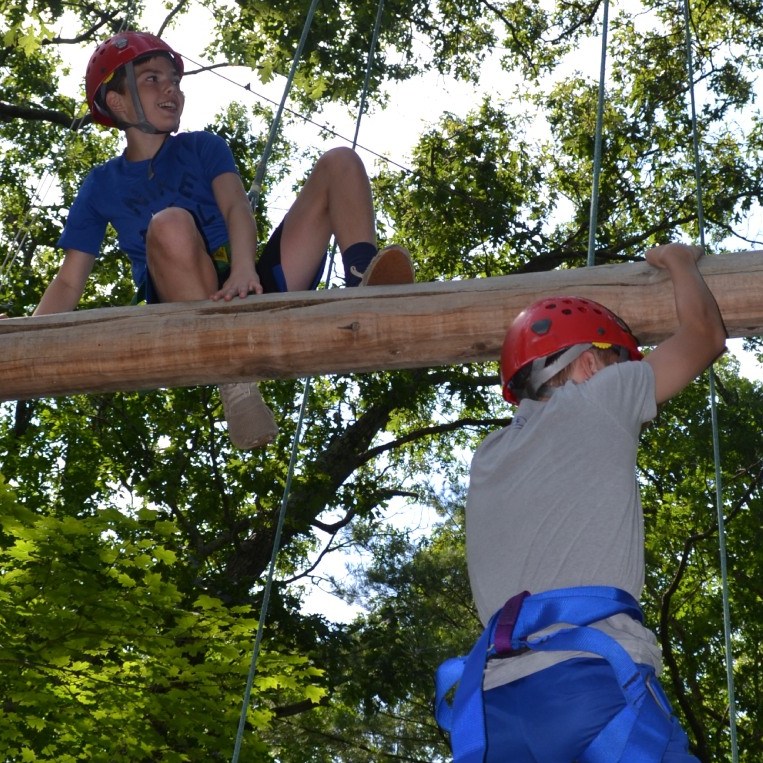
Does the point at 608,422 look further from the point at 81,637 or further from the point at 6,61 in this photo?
the point at 6,61

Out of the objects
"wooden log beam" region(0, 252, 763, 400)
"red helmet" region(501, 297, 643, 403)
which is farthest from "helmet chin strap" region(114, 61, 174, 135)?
"red helmet" region(501, 297, 643, 403)

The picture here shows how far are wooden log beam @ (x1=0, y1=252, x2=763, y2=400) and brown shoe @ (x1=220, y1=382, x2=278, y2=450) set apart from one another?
0.35 meters

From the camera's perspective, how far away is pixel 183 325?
11.9 ft

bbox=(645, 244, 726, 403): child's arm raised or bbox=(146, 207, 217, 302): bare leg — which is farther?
bbox=(146, 207, 217, 302): bare leg

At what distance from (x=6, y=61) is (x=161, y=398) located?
4.30 meters

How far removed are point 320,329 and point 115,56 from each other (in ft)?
4.82

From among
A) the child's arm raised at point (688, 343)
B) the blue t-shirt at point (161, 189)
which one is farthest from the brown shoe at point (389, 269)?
the child's arm raised at point (688, 343)

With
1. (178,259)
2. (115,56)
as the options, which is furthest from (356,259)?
(115,56)

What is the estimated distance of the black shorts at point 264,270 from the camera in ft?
13.3

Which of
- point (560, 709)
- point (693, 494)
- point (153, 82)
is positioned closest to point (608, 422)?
point (560, 709)

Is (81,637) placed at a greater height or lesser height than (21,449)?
lesser

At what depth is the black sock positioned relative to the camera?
3832mm

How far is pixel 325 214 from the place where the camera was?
4137mm

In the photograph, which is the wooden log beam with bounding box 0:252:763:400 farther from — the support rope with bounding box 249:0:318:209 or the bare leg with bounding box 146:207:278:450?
the support rope with bounding box 249:0:318:209
